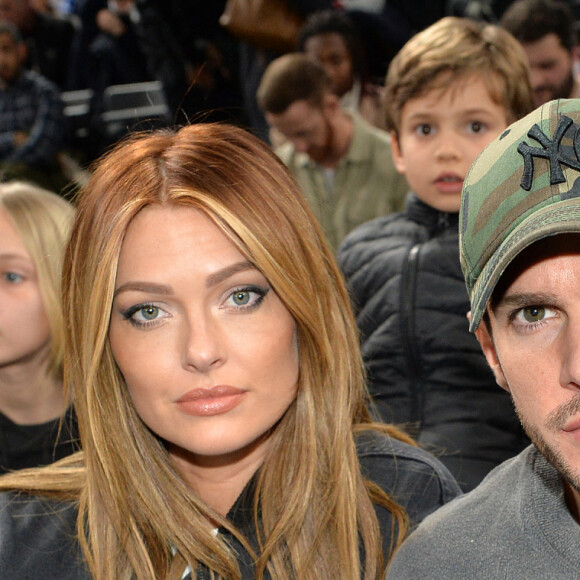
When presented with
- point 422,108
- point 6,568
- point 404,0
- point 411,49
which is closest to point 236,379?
point 6,568

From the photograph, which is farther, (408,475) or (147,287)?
(408,475)

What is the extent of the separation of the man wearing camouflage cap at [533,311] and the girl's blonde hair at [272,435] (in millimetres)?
354

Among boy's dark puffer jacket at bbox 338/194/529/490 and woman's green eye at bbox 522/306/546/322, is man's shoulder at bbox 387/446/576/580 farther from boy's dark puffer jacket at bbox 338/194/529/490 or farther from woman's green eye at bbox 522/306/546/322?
boy's dark puffer jacket at bbox 338/194/529/490

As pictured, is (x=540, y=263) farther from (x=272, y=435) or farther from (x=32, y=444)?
(x=32, y=444)

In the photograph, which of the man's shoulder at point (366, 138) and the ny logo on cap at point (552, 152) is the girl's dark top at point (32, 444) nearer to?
the ny logo on cap at point (552, 152)

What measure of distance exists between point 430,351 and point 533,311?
1.14m

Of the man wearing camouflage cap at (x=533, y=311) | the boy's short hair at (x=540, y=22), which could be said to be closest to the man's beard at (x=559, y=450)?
the man wearing camouflage cap at (x=533, y=311)

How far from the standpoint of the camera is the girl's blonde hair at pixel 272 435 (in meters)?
1.74

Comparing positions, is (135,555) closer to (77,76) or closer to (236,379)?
(236,379)

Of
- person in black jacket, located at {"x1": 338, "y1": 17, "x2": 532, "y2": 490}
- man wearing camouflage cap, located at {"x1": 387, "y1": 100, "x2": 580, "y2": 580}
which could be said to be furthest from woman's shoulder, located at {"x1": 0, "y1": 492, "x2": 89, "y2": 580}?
person in black jacket, located at {"x1": 338, "y1": 17, "x2": 532, "y2": 490}

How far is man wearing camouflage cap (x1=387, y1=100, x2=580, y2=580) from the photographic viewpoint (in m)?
1.25

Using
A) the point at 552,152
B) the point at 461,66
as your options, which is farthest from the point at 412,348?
the point at 552,152

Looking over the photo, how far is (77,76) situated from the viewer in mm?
6457

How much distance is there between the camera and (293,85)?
13.1 ft
